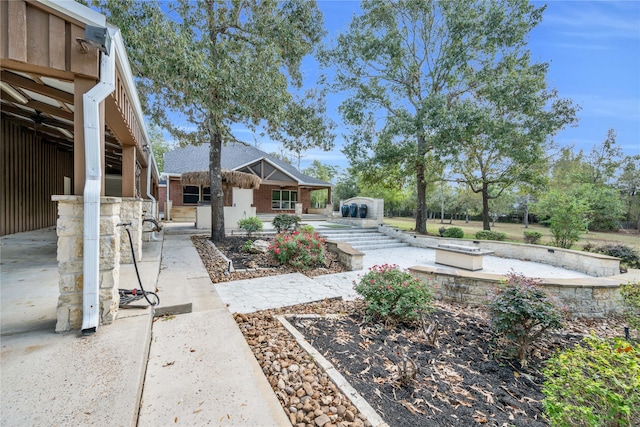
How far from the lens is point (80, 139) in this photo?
231cm

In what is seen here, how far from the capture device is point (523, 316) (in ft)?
10.1

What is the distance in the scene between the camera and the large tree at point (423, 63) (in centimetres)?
1156

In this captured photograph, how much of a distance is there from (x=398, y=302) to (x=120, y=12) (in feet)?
27.9

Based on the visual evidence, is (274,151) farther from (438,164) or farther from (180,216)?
(438,164)

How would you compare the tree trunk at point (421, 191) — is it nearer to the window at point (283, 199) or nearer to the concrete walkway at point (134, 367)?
the window at point (283, 199)

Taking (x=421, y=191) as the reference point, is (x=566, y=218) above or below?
below

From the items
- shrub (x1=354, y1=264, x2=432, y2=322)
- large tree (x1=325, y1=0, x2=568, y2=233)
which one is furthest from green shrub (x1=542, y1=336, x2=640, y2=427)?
large tree (x1=325, y1=0, x2=568, y2=233)

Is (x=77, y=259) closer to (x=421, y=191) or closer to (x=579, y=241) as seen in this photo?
(x=421, y=191)

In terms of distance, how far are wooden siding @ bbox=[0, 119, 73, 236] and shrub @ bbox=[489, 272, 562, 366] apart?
34.0 feet

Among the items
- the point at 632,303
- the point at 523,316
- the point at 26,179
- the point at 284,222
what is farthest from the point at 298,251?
the point at 26,179

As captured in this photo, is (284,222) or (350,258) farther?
(284,222)

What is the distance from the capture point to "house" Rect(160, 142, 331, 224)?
1736 cm

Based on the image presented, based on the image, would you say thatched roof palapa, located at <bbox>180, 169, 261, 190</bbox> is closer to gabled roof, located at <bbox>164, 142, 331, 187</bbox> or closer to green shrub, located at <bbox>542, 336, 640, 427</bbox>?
gabled roof, located at <bbox>164, 142, 331, 187</bbox>

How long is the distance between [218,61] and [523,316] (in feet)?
26.9
